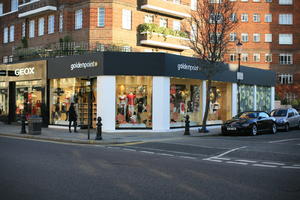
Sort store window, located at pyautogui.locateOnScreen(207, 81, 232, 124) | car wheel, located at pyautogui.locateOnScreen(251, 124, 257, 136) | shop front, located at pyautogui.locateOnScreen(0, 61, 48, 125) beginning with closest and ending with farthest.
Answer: car wheel, located at pyautogui.locateOnScreen(251, 124, 257, 136) → shop front, located at pyautogui.locateOnScreen(0, 61, 48, 125) → store window, located at pyautogui.locateOnScreen(207, 81, 232, 124)

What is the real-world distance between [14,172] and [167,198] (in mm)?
4015

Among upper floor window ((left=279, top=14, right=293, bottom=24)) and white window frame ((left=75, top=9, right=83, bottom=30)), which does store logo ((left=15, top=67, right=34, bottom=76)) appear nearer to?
white window frame ((left=75, top=9, right=83, bottom=30))

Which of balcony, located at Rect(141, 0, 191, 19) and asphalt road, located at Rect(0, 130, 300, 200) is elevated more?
balcony, located at Rect(141, 0, 191, 19)

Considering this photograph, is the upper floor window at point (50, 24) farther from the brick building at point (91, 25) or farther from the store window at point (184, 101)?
the store window at point (184, 101)

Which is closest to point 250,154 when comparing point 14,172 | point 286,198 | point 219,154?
point 219,154

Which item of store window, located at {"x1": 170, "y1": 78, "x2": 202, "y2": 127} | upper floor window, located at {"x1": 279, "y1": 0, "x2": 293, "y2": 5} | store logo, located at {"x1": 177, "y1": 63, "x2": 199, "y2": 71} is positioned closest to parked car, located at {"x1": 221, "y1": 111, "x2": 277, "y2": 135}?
store window, located at {"x1": 170, "y1": 78, "x2": 202, "y2": 127}

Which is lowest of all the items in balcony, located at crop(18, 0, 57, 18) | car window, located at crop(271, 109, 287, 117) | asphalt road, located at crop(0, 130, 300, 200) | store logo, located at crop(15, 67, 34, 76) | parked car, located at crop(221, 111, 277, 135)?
asphalt road, located at crop(0, 130, 300, 200)

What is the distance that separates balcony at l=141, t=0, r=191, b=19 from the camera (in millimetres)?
30703

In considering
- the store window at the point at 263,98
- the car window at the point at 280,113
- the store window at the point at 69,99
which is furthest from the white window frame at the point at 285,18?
the store window at the point at 69,99

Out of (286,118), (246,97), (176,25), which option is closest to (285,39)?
(176,25)

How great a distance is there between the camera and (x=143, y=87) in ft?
74.6

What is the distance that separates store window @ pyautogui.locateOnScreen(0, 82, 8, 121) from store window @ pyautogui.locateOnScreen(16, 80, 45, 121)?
4.48ft

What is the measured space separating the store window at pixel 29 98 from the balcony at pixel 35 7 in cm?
730

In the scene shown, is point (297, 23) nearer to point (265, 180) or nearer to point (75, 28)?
point (75, 28)
